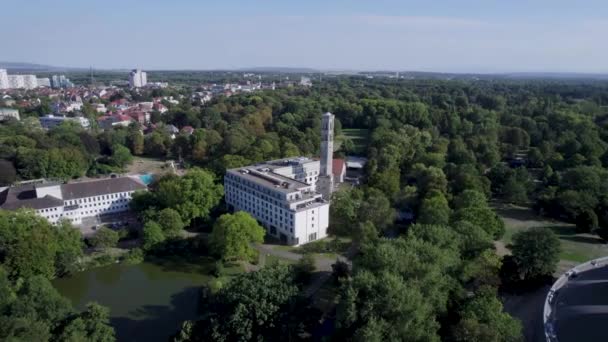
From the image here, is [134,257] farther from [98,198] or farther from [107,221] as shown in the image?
[98,198]

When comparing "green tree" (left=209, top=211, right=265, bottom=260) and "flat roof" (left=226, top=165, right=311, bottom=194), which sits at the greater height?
"flat roof" (left=226, top=165, right=311, bottom=194)

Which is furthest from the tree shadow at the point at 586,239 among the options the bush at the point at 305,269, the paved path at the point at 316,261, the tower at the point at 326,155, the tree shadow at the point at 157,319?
the tree shadow at the point at 157,319

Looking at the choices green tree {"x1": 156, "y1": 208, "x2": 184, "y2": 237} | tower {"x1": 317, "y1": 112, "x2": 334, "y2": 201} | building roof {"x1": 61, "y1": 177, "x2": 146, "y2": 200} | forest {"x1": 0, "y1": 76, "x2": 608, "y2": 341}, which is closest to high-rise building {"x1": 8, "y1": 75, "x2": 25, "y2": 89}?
forest {"x1": 0, "y1": 76, "x2": 608, "y2": 341}

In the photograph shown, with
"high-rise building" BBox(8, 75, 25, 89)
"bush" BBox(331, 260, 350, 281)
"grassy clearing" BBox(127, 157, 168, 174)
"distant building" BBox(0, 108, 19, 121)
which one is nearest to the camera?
"bush" BBox(331, 260, 350, 281)

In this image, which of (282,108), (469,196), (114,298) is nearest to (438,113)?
(282,108)

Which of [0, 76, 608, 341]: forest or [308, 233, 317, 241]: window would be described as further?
[308, 233, 317, 241]: window

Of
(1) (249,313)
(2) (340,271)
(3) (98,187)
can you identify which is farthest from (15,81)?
(1) (249,313)

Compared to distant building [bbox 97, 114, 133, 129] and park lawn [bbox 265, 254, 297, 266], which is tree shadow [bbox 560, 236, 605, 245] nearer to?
park lawn [bbox 265, 254, 297, 266]
